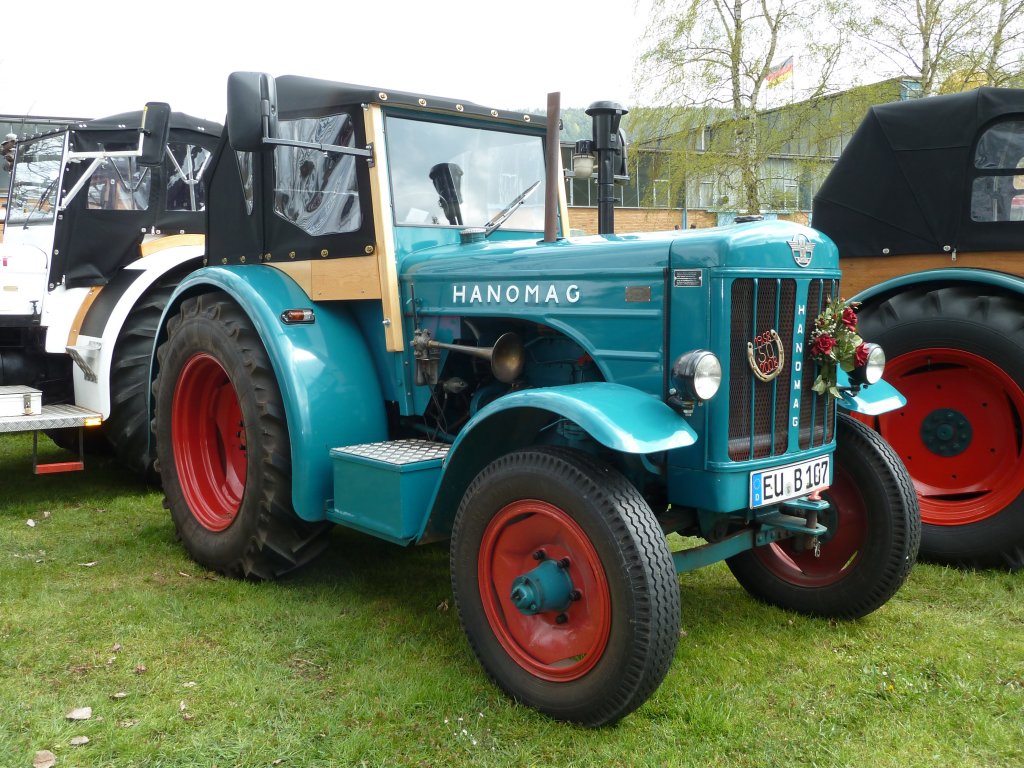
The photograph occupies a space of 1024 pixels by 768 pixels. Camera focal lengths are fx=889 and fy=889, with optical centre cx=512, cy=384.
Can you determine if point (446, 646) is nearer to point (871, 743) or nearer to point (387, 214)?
point (871, 743)

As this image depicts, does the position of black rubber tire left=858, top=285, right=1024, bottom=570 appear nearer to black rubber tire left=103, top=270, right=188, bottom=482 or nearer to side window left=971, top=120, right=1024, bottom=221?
side window left=971, top=120, right=1024, bottom=221

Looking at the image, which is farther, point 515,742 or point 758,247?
point 758,247

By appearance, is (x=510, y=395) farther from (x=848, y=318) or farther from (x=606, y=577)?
(x=848, y=318)

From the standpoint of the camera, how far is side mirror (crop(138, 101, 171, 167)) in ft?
19.1

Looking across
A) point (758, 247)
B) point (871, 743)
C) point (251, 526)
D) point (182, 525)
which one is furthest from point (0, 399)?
point (871, 743)

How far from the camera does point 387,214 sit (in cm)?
386

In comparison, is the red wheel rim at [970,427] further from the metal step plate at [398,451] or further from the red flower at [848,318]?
the metal step plate at [398,451]

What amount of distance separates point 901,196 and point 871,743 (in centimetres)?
323

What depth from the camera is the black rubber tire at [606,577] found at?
2.69 meters

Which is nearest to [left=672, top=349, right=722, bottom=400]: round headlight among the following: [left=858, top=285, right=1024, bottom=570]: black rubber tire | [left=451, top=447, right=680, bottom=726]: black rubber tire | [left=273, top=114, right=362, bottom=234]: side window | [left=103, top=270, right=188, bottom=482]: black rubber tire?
[left=451, top=447, right=680, bottom=726]: black rubber tire

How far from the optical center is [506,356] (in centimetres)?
361

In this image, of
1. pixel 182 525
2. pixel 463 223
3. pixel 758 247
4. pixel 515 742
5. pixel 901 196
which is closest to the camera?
pixel 515 742

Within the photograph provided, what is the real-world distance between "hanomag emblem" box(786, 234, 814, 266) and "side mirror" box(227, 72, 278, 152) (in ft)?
6.74

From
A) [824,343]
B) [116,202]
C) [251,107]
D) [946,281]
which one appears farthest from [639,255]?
[116,202]
